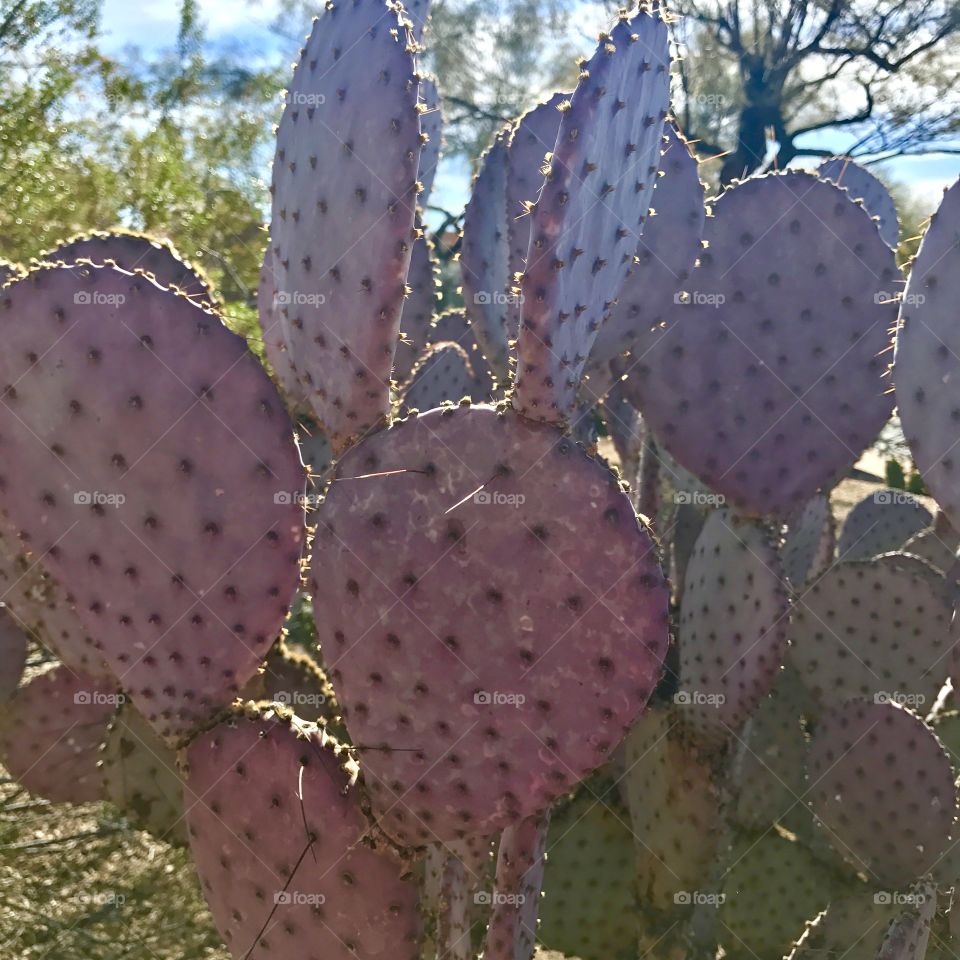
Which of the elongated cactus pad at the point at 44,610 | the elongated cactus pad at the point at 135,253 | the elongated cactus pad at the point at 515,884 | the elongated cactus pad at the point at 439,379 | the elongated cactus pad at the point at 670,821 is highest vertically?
the elongated cactus pad at the point at 135,253

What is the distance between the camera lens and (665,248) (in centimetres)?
203

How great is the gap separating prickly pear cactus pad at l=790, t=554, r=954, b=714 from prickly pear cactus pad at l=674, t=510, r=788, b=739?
0.53 m

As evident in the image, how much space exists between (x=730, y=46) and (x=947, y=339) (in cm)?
755

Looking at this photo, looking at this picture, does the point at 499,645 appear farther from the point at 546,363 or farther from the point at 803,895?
the point at 803,895

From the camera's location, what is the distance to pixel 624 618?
Answer: 1.24 m

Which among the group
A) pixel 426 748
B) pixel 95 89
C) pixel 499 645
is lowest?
pixel 426 748

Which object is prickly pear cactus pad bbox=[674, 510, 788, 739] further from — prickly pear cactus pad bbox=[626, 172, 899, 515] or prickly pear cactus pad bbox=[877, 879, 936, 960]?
prickly pear cactus pad bbox=[877, 879, 936, 960]

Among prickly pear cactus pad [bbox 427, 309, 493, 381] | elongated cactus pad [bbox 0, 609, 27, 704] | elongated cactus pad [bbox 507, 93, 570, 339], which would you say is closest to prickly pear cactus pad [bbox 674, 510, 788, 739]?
elongated cactus pad [bbox 507, 93, 570, 339]

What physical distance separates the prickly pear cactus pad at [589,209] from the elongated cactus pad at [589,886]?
1678 mm

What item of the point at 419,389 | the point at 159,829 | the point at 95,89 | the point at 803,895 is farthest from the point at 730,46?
the point at 159,829

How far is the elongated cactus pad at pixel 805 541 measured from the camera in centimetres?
304

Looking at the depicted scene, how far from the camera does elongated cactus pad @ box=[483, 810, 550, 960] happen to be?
1.62 m

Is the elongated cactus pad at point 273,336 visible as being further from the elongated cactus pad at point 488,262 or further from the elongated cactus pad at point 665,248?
the elongated cactus pad at point 665,248

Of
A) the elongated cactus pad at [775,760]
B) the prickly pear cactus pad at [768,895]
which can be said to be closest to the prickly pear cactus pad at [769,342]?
the elongated cactus pad at [775,760]
